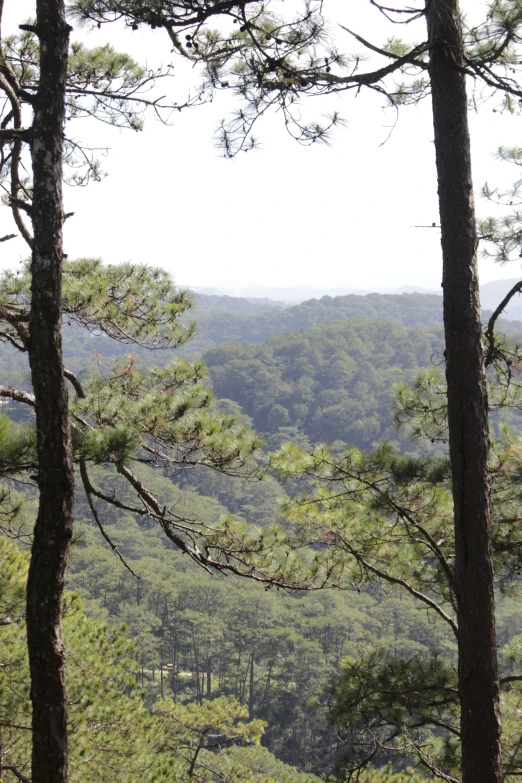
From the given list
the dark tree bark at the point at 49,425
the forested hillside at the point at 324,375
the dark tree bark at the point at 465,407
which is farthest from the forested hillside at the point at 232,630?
the forested hillside at the point at 324,375

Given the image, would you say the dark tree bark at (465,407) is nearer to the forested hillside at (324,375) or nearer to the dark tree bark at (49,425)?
the dark tree bark at (49,425)

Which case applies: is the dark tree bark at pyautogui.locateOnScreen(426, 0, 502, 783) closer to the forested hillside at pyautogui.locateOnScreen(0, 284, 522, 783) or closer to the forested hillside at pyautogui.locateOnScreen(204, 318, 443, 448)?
the forested hillside at pyautogui.locateOnScreen(0, 284, 522, 783)

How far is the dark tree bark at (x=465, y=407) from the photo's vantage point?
1.90 metres

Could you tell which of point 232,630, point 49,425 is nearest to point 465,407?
point 49,425

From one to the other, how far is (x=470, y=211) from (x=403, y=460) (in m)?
0.97

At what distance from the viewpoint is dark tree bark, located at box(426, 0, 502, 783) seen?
6.24ft

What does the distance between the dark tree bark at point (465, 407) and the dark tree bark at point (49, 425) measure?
3.90 ft

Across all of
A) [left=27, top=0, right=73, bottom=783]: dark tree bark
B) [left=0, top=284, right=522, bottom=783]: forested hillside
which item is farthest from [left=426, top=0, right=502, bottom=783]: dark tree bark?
[left=0, top=284, right=522, bottom=783]: forested hillside

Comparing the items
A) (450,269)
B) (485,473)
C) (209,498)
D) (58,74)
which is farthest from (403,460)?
(209,498)

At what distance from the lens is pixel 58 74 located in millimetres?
1876

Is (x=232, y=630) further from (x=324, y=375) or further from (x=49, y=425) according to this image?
(x=324, y=375)

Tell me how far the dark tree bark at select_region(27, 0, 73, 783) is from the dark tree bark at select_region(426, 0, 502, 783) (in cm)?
119

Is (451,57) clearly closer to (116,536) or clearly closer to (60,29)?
(60,29)

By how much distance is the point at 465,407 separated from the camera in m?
1.98
